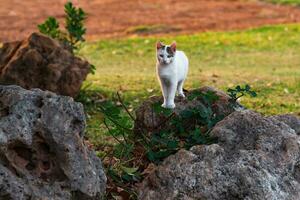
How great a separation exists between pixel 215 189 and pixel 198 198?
11 centimetres

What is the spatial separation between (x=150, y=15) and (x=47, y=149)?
1596 cm

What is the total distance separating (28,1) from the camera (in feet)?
75.9

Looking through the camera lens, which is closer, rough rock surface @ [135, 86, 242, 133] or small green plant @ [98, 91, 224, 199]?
small green plant @ [98, 91, 224, 199]

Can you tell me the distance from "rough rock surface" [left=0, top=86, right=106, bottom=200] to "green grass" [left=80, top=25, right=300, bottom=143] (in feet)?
10.8

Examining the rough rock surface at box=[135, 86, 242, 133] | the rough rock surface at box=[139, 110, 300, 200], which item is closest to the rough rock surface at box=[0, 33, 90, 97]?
the rough rock surface at box=[135, 86, 242, 133]

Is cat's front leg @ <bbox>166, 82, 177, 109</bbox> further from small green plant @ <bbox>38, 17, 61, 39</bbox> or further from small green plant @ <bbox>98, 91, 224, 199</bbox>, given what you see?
small green plant @ <bbox>38, 17, 61, 39</bbox>

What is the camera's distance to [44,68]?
9.93 m

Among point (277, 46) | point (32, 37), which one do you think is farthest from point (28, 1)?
point (32, 37)

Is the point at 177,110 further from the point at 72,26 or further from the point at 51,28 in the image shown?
the point at 51,28

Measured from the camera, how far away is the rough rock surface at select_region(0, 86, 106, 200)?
4.88m

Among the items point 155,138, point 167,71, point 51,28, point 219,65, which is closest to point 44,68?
point 51,28

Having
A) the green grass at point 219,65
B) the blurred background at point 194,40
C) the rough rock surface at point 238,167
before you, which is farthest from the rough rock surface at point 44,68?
the rough rock surface at point 238,167

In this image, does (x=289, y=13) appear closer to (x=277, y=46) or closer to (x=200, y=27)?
(x=200, y=27)

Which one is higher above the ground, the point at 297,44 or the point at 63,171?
the point at 63,171
